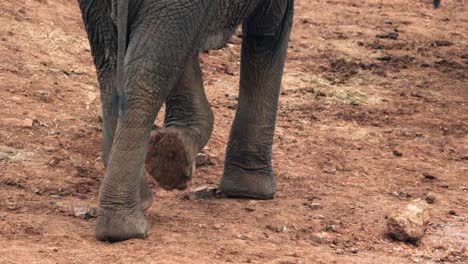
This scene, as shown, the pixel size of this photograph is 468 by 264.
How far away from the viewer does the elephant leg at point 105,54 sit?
4.39 meters

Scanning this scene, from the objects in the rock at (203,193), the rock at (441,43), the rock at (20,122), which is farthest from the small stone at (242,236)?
the rock at (441,43)

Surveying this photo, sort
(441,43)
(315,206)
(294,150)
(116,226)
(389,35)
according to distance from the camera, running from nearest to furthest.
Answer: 1. (116,226)
2. (315,206)
3. (294,150)
4. (441,43)
5. (389,35)

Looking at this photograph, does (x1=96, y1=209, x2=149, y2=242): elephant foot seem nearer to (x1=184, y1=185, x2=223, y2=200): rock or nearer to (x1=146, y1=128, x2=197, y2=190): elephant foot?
(x1=146, y1=128, x2=197, y2=190): elephant foot

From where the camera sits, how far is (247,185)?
17.5 ft

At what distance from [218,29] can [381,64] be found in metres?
4.58

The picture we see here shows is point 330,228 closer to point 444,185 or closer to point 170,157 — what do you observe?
point 170,157

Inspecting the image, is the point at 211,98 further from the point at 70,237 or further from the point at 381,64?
the point at 70,237

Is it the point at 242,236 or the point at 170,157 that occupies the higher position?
the point at 170,157

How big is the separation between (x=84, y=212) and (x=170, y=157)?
46cm

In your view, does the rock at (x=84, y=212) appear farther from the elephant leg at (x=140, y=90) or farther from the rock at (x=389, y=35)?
the rock at (x=389, y=35)

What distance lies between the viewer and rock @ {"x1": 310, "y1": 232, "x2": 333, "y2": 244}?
181 inches

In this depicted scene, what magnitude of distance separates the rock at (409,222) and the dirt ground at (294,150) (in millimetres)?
47

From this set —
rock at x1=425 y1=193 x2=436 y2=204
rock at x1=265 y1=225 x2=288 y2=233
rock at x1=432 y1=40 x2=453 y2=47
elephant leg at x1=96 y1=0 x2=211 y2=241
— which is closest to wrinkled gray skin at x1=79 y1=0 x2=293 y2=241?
elephant leg at x1=96 y1=0 x2=211 y2=241

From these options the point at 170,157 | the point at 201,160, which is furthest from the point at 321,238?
the point at 201,160
